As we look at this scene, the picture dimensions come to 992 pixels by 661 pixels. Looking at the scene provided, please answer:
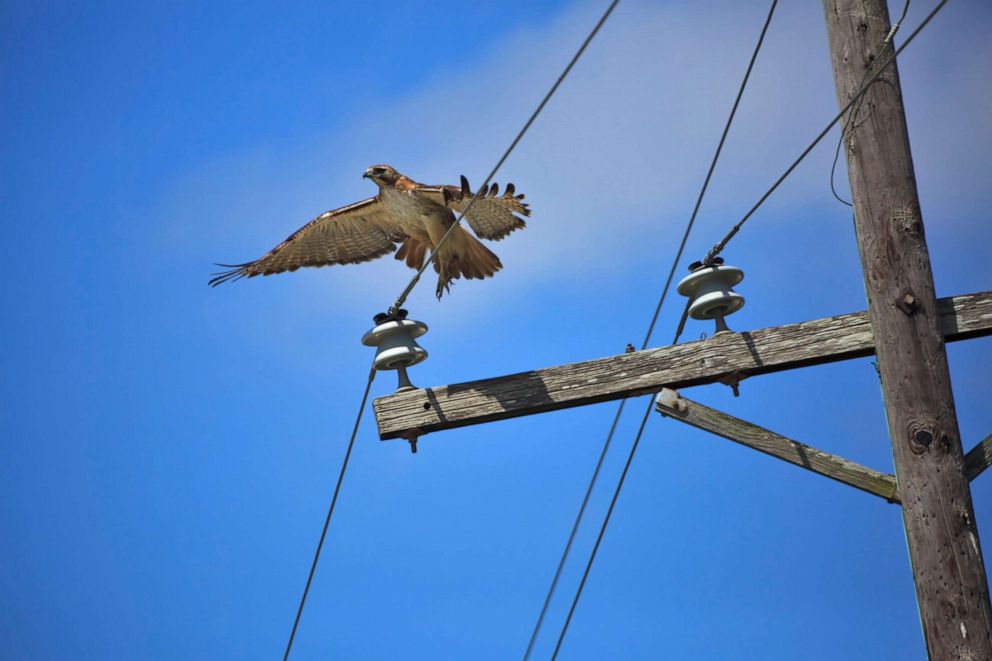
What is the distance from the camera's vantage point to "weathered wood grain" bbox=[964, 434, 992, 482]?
4.38 metres

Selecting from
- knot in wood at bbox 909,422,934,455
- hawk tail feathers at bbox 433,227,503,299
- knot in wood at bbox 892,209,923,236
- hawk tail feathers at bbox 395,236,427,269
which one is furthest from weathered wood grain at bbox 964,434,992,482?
hawk tail feathers at bbox 395,236,427,269

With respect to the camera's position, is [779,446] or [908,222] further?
[779,446]

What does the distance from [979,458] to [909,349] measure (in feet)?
1.58

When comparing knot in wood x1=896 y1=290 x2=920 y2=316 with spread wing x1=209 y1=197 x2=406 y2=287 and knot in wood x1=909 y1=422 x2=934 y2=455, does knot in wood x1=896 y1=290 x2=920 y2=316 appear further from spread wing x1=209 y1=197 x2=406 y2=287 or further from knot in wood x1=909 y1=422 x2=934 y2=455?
spread wing x1=209 y1=197 x2=406 y2=287

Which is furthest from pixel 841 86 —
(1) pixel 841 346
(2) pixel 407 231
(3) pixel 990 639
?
A: (2) pixel 407 231

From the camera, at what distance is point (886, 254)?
454cm

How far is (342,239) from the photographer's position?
8.63 metres

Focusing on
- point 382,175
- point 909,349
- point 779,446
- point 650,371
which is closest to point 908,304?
point 909,349

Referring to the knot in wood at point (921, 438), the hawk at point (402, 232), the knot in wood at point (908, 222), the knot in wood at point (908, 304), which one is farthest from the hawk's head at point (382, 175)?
the knot in wood at point (921, 438)

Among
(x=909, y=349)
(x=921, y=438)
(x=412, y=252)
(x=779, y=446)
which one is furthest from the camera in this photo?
(x=412, y=252)

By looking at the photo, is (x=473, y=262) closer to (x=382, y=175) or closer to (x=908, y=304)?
(x=382, y=175)

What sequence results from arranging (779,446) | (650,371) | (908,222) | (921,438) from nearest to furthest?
(921,438) < (908,222) < (779,446) < (650,371)

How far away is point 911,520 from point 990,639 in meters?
0.48

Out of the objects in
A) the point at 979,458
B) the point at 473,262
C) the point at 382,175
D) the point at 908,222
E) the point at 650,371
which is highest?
the point at 382,175
